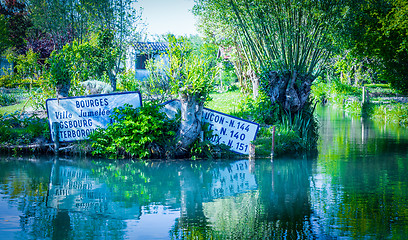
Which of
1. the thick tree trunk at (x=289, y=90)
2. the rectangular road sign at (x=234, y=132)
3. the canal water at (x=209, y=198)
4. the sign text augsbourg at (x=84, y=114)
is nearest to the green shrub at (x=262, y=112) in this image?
the thick tree trunk at (x=289, y=90)

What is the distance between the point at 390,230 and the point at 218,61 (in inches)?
1215

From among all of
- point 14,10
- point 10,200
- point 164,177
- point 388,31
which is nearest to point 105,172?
point 164,177

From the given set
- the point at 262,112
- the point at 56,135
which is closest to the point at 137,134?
the point at 56,135

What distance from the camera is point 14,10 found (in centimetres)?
5181

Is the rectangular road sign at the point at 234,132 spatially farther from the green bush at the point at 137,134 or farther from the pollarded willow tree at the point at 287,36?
the pollarded willow tree at the point at 287,36

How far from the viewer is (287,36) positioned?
17938 mm

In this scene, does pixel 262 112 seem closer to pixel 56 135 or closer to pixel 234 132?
pixel 234 132

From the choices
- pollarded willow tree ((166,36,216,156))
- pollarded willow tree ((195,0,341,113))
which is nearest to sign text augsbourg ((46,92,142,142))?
pollarded willow tree ((166,36,216,156))

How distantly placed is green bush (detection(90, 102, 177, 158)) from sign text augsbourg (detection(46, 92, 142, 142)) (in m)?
0.44

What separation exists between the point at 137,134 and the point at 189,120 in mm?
1712

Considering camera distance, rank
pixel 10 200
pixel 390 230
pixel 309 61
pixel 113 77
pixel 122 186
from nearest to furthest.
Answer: pixel 390 230 < pixel 10 200 < pixel 122 186 < pixel 309 61 < pixel 113 77

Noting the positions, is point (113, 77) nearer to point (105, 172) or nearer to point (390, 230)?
point (105, 172)

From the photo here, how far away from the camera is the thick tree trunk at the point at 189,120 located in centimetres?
1423

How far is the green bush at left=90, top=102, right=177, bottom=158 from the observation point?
14156 millimetres
